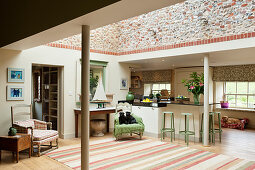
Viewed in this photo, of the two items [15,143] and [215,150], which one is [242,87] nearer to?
[215,150]

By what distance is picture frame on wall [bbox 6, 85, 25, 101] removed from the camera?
5.45 meters

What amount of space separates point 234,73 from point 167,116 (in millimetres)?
3836

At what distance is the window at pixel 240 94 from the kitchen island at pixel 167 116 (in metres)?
3.70

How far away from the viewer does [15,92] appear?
18.2 feet

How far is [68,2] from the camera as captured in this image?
264cm

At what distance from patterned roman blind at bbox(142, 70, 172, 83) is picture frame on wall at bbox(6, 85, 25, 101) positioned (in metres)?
6.76

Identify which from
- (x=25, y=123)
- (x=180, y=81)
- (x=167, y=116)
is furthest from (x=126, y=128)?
(x=180, y=81)

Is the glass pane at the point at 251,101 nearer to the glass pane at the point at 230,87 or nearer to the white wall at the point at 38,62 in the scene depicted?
the glass pane at the point at 230,87

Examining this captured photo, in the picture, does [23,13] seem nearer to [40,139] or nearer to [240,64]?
[40,139]

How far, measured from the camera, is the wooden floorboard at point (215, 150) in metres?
4.24

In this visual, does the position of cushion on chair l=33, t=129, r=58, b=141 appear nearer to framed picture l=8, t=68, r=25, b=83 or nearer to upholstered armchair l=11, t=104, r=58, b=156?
upholstered armchair l=11, t=104, r=58, b=156

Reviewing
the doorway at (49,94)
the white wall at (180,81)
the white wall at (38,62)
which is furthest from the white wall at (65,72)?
the white wall at (180,81)

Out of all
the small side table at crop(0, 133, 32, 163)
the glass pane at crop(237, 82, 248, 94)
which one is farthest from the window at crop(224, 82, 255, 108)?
the small side table at crop(0, 133, 32, 163)

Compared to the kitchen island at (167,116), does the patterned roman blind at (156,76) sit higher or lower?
higher
